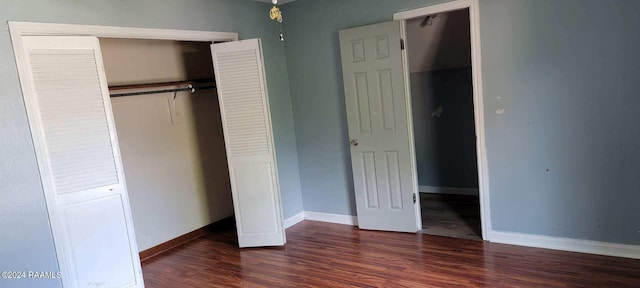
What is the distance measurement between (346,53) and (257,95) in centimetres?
95

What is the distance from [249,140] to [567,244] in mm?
2787

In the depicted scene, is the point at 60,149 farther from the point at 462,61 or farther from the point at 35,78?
the point at 462,61

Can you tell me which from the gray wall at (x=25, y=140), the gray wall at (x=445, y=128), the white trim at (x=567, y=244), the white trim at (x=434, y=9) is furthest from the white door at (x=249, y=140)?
the gray wall at (x=445, y=128)

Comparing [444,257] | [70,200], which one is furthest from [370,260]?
[70,200]

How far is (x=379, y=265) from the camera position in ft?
10.4

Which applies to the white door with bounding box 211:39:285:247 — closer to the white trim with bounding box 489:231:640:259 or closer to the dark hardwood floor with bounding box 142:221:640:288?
the dark hardwood floor with bounding box 142:221:640:288

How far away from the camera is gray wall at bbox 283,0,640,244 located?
9.10ft

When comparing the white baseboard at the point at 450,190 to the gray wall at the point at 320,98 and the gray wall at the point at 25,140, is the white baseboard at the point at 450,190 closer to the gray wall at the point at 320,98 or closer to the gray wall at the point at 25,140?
the gray wall at the point at 320,98

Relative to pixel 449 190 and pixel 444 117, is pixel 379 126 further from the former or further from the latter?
pixel 449 190

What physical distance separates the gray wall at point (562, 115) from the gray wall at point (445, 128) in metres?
1.54

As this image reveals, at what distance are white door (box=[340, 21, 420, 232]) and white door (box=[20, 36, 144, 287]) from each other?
82.9 inches

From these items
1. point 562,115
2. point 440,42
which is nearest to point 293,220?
point 440,42

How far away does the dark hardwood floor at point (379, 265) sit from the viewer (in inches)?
109

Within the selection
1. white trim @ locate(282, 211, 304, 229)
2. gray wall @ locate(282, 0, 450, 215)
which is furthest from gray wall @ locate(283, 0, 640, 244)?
white trim @ locate(282, 211, 304, 229)
